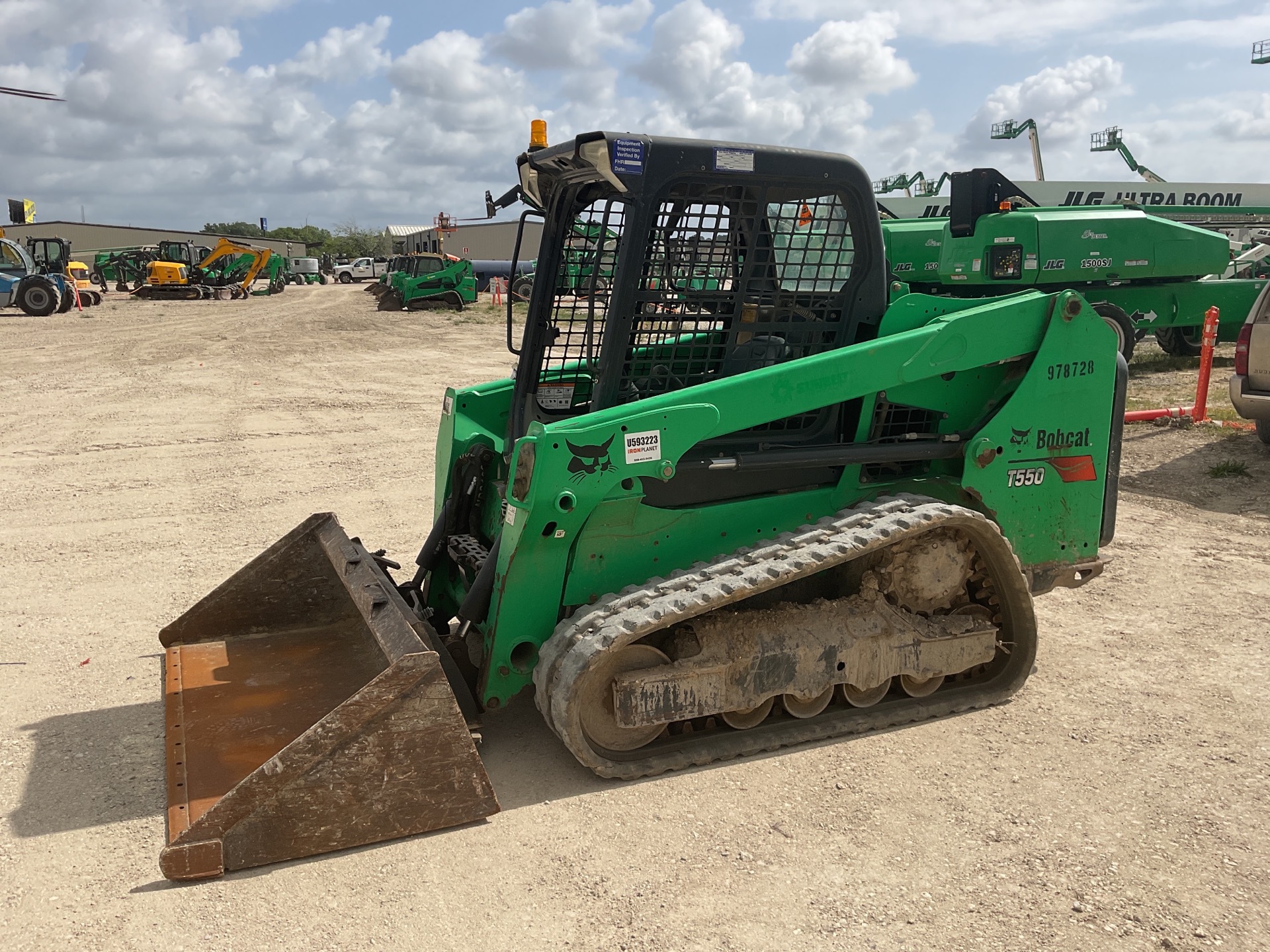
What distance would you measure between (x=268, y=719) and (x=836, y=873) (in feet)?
7.47

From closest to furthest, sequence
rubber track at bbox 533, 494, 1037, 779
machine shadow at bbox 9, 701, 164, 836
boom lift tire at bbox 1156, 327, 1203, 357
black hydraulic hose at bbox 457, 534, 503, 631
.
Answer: machine shadow at bbox 9, 701, 164, 836 → rubber track at bbox 533, 494, 1037, 779 → black hydraulic hose at bbox 457, 534, 503, 631 → boom lift tire at bbox 1156, 327, 1203, 357

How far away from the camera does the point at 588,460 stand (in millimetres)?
3803

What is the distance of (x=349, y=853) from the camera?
3.38m

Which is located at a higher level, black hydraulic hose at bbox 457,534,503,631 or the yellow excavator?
the yellow excavator

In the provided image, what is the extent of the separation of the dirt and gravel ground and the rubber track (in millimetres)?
92

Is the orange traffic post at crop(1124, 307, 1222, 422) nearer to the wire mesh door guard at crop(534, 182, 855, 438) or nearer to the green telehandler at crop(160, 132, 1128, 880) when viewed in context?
the green telehandler at crop(160, 132, 1128, 880)

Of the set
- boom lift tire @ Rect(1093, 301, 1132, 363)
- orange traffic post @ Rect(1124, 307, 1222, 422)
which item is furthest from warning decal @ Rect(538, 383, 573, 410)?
boom lift tire @ Rect(1093, 301, 1132, 363)

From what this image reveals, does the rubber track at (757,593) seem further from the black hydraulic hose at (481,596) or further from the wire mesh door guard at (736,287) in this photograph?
the wire mesh door guard at (736,287)

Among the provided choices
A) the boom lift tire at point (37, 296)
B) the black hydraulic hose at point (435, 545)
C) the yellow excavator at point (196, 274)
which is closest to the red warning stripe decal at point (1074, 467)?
the black hydraulic hose at point (435, 545)

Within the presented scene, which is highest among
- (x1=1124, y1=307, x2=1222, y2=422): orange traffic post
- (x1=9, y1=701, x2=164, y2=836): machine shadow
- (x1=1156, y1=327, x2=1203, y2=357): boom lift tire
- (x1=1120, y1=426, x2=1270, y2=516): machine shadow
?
(x1=1156, y1=327, x2=1203, y2=357): boom lift tire

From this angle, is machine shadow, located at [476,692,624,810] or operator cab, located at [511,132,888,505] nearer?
machine shadow, located at [476,692,624,810]

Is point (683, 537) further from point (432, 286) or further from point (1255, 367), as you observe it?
point (432, 286)

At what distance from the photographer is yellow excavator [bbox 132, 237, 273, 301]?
130ft

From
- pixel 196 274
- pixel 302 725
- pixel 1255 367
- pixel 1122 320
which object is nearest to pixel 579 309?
pixel 302 725
